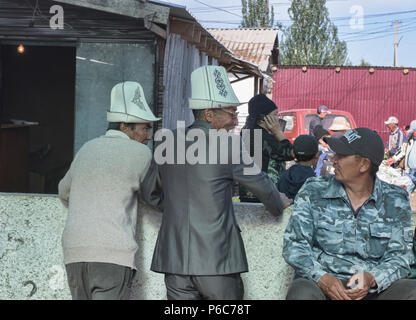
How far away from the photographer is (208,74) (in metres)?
3.10

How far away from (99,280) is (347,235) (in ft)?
4.93

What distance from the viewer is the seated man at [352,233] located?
120 inches

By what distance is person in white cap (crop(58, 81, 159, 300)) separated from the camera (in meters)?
3.03

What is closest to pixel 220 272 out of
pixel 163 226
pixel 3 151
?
pixel 163 226

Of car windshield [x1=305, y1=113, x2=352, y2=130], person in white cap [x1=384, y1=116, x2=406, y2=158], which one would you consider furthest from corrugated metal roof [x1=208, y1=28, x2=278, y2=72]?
person in white cap [x1=384, y1=116, x2=406, y2=158]

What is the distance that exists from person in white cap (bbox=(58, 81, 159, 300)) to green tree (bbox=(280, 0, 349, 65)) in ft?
133

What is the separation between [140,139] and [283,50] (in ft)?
134

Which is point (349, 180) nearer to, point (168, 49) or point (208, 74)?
point (208, 74)

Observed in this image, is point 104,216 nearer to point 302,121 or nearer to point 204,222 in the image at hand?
point 204,222

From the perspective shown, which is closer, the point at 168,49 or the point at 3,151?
the point at 168,49

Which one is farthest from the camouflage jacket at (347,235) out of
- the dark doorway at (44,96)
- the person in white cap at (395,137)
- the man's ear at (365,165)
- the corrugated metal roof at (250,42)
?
the corrugated metal roof at (250,42)

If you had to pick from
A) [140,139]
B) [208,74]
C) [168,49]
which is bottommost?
[140,139]

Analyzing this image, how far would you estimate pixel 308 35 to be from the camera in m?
42.7

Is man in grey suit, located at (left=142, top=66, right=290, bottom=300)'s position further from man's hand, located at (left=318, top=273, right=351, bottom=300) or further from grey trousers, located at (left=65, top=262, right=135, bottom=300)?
man's hand, located at (left=318, top=273, right=351, bottom=300)
